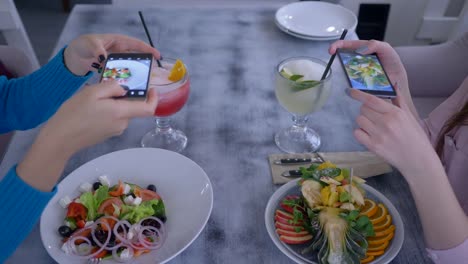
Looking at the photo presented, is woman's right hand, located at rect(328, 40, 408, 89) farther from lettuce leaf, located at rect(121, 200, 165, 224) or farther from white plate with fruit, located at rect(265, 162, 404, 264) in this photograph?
lettuce leaf, located at rect(121, 200, 165, 224)

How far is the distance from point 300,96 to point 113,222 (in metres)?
0.43

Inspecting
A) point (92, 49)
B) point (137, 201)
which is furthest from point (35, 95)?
point (137, 201)

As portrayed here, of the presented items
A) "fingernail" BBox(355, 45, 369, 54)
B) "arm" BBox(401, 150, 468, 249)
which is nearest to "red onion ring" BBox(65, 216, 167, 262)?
"arm" BBox(401, 150, 468, 249)

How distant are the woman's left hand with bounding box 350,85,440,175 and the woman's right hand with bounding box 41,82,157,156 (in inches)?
14.5

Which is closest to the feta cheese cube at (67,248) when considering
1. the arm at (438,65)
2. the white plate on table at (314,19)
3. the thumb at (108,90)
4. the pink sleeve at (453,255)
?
the thumb at (108,90)

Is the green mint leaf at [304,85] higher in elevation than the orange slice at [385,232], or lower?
higher

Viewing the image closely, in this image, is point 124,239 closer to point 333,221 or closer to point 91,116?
point 91,116

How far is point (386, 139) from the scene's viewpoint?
643 millimetres

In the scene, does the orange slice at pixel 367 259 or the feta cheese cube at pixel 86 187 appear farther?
the feta cheese cube at pixel 86 187

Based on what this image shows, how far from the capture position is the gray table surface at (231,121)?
2.23ft

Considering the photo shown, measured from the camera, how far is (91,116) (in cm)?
60

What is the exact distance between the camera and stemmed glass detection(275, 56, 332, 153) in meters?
0.79

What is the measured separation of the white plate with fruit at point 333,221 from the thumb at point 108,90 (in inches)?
12.7

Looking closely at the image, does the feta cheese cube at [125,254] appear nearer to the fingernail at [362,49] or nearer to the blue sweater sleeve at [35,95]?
the blue sweater sleeve at [35,95]
